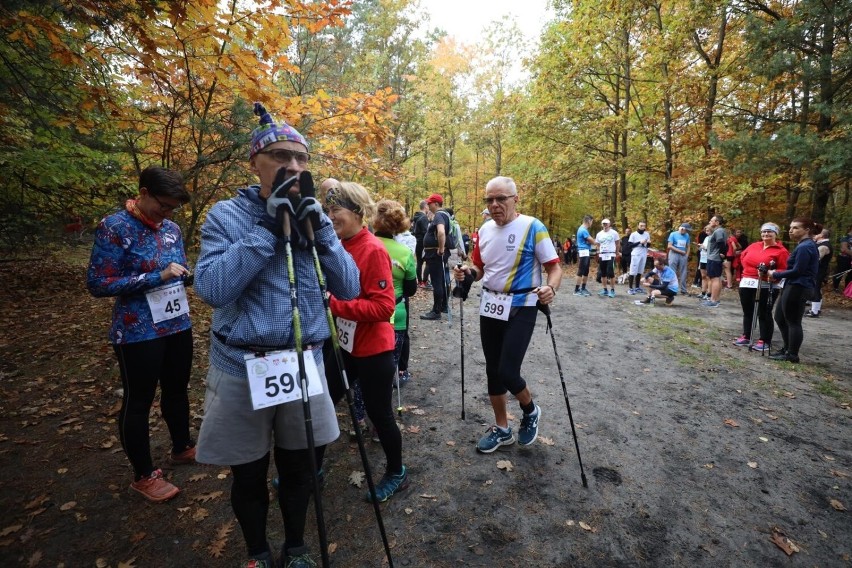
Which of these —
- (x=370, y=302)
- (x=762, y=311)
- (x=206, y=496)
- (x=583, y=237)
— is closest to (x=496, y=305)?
(x=370, y=302)

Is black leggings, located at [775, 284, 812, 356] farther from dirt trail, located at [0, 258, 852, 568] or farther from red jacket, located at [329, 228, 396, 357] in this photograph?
red jacket, located at [329, 228, 396, 357]

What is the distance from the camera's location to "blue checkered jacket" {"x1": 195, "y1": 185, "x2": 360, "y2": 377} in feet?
5.59

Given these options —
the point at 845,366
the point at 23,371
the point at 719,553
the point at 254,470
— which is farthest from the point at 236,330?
the point at 845,366

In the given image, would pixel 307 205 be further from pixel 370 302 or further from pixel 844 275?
pixel 844 275

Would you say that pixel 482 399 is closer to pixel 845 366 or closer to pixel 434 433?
pixel 434 433

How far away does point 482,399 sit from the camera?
4.84 m

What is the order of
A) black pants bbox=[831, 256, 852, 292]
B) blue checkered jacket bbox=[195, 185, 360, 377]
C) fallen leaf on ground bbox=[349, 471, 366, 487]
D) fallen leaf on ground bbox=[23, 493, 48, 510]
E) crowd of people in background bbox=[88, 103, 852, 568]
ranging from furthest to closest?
black pants bbox=[831, 256, 852, 292]
fallen leaf on ground bbox=[349, 471, 366, 487]
fallen leaf on ground bbox=[23, 493, 48, 510]
crowd of people in background bbox=[88, 103, 852, 568]
blue checkered jacket bbox=[195, 185, 360, 377]

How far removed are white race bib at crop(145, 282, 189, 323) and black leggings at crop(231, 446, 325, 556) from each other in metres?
1.47

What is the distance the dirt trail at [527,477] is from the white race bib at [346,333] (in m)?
1.26

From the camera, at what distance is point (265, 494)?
214cm

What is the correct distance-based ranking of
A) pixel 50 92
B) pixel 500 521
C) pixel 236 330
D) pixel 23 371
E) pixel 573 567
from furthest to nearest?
pixel 50 92 < pixel 23 371 < pixel 500 521 < pixel 573 567 < pixel 236 330

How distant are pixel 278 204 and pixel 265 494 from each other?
1.57 meters

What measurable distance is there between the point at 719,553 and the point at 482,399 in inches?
102

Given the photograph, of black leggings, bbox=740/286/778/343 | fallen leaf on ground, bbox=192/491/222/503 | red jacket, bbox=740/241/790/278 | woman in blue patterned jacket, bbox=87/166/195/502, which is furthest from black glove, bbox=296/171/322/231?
black leggings, bbox=740/286/778/343
